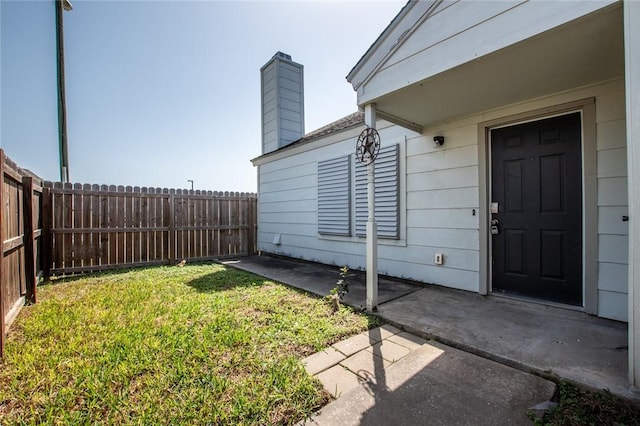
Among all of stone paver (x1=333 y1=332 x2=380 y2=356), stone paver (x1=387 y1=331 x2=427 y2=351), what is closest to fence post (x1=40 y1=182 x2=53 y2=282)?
stone paver (x1=333 y1=332 x2=380 y2=356)

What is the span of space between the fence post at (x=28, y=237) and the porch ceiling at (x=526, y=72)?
13.4 ft

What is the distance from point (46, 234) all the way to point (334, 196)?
17.0 ft

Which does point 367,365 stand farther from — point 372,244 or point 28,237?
point 28,237

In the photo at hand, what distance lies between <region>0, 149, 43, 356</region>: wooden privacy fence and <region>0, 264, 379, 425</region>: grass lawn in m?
0.23

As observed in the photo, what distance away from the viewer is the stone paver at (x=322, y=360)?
1.87 m

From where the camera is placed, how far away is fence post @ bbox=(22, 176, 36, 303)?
3129 mm

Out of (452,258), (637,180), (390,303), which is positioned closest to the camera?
(637,180)

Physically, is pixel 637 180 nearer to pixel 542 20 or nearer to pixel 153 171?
pixel 542 20

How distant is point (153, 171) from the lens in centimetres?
1034

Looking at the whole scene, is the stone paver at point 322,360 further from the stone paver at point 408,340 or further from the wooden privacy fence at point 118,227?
the wooden privacy fence at point 118,227

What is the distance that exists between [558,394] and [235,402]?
6.04 ft

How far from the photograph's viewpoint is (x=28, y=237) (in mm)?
3197

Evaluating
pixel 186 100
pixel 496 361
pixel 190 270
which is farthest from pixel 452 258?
pixel 186 100

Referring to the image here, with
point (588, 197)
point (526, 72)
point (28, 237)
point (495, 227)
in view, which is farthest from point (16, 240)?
point (588, 197)
